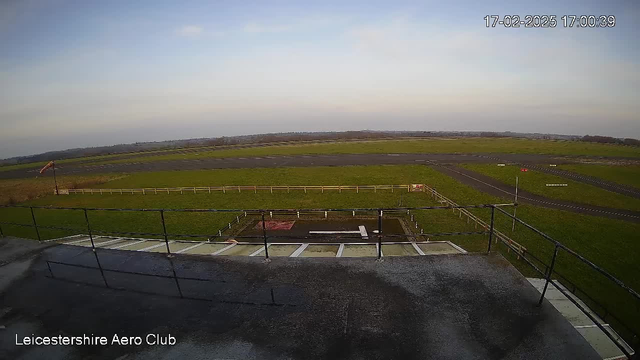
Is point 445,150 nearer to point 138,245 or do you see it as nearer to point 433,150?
point 433,150

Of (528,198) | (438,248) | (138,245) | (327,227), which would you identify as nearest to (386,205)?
Answer: (327,227)

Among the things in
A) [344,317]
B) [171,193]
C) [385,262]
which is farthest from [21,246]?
[171,193]

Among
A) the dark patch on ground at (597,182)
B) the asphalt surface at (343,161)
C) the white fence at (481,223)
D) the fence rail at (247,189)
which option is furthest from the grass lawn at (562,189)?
the fence rail at (247,189)

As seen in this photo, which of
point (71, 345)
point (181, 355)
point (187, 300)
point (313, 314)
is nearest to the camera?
point (181, 355)

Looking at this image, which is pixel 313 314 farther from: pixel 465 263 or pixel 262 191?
pixel 262 191

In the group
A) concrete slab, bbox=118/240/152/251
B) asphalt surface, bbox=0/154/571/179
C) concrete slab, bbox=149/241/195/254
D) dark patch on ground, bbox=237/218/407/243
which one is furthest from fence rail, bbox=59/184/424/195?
concrete slab, bbox=149/241/195/254

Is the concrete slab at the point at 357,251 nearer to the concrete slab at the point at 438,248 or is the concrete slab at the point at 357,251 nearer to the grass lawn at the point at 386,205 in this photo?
the concrete slab at the point at 438,248
